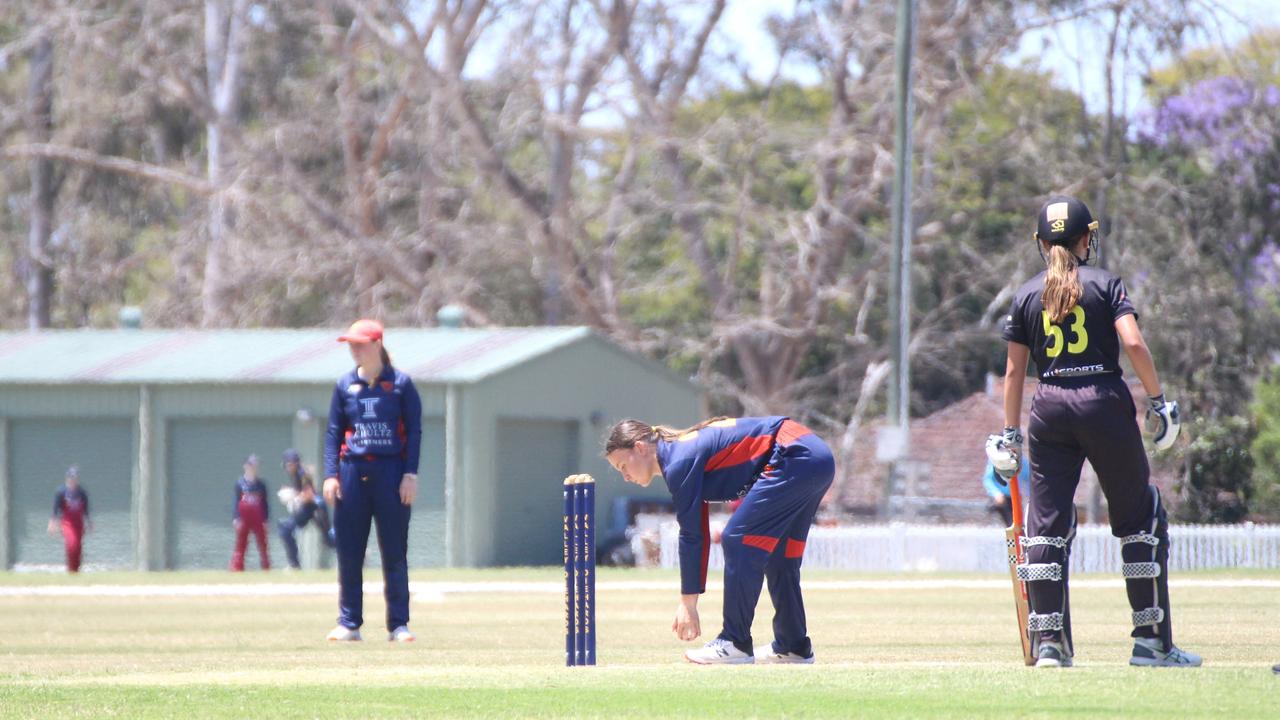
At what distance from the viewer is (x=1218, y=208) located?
32.4m

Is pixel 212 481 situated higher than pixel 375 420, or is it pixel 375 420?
pixel 375 420

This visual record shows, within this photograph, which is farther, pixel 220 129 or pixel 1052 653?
pixel 220 129

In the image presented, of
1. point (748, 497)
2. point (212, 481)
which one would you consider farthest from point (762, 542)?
point (212, 481)

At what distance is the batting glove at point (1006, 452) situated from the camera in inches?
338

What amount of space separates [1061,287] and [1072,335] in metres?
0.22

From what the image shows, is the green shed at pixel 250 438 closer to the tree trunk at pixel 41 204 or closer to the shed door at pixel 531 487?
the shed door at pixel 531 487

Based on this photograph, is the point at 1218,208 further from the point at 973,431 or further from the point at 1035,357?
the point at 1035,357

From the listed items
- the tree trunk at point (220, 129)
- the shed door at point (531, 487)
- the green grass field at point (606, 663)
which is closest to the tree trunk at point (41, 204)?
the tree trunk at point (220, 129)

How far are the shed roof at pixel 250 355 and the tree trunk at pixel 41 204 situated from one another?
1367cm

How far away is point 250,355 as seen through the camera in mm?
29406

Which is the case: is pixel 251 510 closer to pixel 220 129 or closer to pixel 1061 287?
pixel 220 129

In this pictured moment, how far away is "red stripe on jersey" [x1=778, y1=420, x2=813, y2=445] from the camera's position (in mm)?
9273

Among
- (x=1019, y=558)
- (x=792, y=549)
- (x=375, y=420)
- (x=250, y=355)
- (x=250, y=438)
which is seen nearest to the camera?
(x=1019, y=558)

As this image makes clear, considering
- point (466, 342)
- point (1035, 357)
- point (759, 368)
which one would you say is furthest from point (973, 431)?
point (1035, 357)
